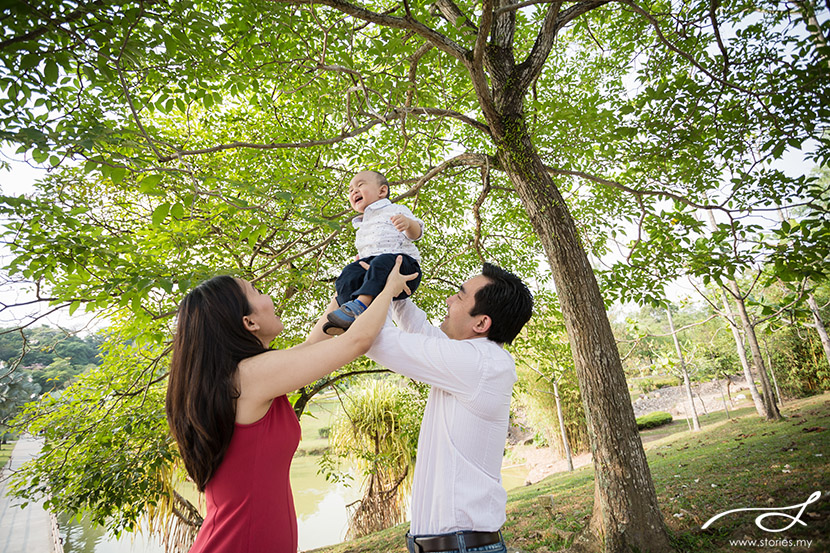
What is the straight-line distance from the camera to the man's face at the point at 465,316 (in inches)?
61.2

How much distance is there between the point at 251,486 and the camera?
1.23m

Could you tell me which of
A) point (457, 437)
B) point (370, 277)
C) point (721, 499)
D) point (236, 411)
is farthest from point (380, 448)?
A: point (236, 411)

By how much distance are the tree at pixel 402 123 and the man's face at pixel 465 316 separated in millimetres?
981

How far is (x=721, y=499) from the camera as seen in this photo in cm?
407

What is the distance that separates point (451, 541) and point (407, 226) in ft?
3.66

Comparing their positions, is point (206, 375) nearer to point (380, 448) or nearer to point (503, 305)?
point (503, 305)

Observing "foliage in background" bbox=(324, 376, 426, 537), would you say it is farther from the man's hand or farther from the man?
the man

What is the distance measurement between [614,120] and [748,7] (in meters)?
1.39

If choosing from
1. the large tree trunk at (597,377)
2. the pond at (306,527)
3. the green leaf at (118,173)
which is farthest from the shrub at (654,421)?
the green leaf at (118,173)

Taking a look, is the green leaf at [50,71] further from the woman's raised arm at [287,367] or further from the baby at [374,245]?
the woman's raised arm at [287,367]

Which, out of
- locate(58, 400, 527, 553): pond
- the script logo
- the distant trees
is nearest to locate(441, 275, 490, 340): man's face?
the distant trees

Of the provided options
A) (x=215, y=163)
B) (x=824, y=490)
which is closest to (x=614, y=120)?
(x=824, y=490)

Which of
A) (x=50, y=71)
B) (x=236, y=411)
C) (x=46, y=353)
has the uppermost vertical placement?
(x=50, y=71)

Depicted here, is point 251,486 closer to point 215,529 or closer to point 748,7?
point 215,529
